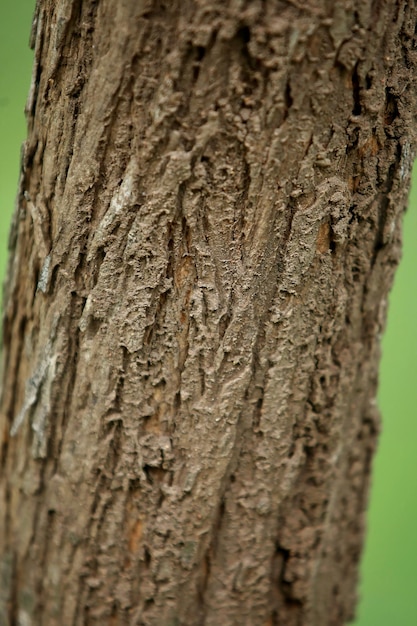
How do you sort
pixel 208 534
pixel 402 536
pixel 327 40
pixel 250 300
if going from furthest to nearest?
pixel 402 536
pixel 208 534
pixel 250 300
pixel 327 40

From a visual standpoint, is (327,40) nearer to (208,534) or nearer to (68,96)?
(68,96)

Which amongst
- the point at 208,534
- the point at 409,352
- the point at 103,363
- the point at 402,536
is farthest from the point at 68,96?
the point at 402,536

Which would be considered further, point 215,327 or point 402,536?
point 402,536

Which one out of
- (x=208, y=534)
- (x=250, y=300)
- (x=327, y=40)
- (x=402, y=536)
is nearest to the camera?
(x=327, y=40)

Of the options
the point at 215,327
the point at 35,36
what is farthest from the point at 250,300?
the point at 35,36

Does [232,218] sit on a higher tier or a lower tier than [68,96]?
lower

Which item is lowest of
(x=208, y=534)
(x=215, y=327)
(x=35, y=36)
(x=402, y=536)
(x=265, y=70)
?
(x=208, y=534)

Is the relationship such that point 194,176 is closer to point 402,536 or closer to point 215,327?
point 215,327
